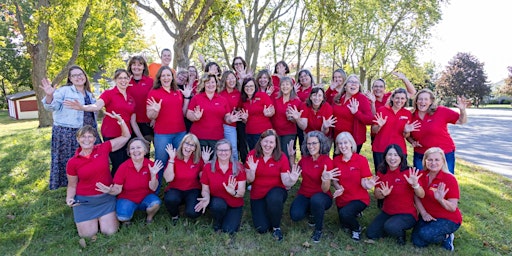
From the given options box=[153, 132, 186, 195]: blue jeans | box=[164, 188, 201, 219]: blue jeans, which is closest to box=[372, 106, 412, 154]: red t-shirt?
box=[164, 188, 201, 219]: blue jeans

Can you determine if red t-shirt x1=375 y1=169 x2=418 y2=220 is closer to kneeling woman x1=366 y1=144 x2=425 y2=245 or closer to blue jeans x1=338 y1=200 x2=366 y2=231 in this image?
kneeling woman x1=366 y1=144 x2=425 y2=245

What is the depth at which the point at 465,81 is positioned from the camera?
55.6 m

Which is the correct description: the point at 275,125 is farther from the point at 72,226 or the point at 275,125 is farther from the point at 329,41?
the point at 329,41

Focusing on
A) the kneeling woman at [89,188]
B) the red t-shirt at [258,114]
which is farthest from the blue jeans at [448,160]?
the kneeling woman at [89,188]

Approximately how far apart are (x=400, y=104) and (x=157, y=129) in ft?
13.1

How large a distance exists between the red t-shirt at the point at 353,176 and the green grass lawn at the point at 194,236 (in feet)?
2.10

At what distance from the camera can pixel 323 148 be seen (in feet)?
16.0

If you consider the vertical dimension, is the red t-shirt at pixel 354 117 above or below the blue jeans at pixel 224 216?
above

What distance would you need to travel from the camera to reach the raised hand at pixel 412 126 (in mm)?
5271

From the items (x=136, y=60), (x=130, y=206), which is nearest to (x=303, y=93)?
(x=136, y=60)

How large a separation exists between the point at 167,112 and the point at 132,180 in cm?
119

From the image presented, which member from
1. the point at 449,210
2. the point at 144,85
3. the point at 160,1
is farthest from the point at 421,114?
the point at 160,1

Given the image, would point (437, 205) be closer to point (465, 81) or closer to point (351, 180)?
A: point (351, 180)

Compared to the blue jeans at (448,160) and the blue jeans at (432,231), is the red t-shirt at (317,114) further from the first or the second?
the blue jeans at (432,231)
